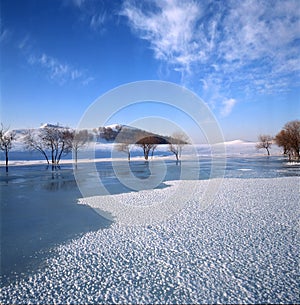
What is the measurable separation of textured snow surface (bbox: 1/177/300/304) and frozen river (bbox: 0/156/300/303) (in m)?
0.02

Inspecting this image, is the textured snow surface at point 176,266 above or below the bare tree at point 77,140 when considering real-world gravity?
below

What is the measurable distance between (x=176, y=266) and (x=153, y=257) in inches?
25.3

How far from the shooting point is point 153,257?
16.2ft

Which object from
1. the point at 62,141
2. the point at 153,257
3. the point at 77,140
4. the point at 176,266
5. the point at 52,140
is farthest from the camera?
the point at 77,140

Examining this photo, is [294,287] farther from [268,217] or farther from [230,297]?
[268,217]

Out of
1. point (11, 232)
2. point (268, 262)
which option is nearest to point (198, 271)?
point (268, 262)

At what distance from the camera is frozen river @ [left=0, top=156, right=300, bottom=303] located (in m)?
3.75

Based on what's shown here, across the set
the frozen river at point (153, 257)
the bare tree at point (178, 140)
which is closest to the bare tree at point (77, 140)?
the bare tree at point (178, 140)

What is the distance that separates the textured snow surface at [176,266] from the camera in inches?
145

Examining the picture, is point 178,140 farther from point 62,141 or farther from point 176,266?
point 176,266

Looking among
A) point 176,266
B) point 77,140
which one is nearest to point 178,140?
point 77,140

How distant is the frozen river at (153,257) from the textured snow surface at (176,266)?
0.8 inches

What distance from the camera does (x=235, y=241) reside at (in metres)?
5.66

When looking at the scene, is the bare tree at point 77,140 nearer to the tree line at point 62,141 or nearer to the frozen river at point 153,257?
the tree line at point 62,141
